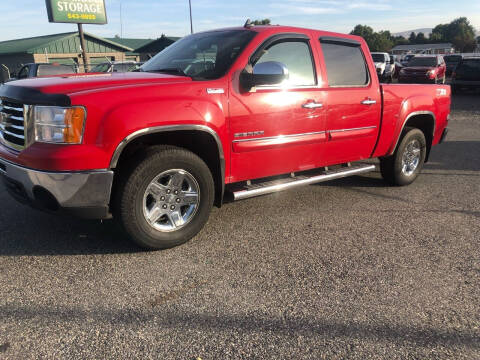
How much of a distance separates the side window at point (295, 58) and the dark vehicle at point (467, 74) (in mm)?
16910

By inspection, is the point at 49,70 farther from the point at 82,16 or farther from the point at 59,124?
the point at 82,16

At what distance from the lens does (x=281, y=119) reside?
3945 mm

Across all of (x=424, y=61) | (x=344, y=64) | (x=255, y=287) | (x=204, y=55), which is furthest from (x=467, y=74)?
(x=255, y=287)

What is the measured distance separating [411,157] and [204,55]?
3341 millimetres

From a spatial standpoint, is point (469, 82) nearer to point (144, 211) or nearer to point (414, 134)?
point (414, 134)

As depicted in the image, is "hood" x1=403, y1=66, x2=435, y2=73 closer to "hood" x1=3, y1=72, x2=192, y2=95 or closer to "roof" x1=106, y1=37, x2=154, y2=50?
"hood" x1=3, y1=72, x2=192, y2=95

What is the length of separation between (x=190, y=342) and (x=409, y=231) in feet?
8.55

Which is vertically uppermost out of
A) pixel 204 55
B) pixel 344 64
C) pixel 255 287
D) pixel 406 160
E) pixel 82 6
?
pixel 82 6

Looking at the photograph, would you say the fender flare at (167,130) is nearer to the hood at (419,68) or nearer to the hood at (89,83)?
the hood at (89,83)

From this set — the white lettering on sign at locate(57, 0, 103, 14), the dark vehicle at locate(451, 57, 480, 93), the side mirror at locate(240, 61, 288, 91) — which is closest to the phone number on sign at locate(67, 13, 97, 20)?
the white lettering on sign at locate(57, 0, 103, 14)

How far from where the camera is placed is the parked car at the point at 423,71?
20438mm

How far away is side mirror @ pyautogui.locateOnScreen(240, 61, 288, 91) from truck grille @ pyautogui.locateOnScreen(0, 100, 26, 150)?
1.84m

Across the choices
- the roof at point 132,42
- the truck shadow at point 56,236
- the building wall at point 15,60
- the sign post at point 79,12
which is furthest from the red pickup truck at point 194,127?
the roof at point 132,42

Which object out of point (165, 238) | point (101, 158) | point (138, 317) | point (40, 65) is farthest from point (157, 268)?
point (40, 65)
